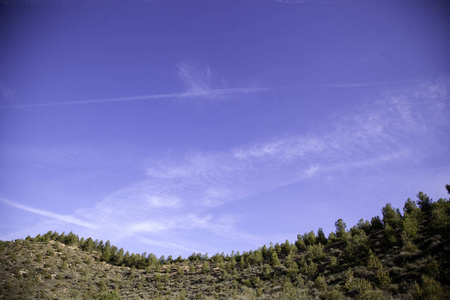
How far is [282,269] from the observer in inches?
1011

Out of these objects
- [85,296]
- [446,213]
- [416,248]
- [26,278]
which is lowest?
[85,296]

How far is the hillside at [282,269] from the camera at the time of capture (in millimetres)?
15547

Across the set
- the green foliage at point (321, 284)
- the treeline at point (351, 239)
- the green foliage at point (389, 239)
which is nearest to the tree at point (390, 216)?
the treeline at point (351, 239)

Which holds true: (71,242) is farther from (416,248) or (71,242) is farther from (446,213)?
(446,213)

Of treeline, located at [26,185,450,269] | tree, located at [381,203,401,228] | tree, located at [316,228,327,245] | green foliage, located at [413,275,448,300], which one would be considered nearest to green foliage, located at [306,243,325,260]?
treeline, located at [26,185,450,269]

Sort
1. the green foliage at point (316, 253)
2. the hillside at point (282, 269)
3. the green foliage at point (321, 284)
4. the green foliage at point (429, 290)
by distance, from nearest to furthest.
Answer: the green foliage at point (429, 290) < the hillside at point (282, 269) < the green foliage at point (321, 284) < the green foliage at point (316, 253)

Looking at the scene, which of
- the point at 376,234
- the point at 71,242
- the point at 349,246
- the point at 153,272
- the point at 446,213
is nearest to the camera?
the point at 446,213

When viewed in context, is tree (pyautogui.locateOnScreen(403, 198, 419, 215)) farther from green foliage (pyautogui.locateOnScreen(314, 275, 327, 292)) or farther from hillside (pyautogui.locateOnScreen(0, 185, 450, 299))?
green foliage (pyautogui.locateOnScreen(314, 275, 327, 292))

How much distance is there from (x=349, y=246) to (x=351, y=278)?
6.28 meters

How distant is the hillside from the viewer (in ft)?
51.0

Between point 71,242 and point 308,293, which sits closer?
point 308,293

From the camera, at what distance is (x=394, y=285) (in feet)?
47.2

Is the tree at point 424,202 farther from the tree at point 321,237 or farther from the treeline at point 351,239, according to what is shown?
the tree at point 321,237

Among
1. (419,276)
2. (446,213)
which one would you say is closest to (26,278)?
(419,276)
